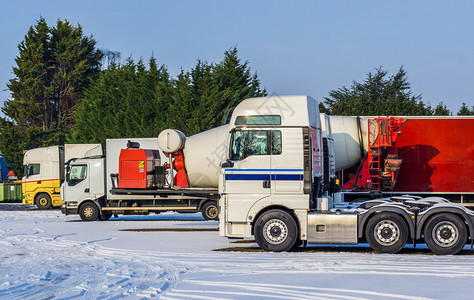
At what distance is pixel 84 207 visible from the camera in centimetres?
2736

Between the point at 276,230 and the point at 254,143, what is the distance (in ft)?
6.99

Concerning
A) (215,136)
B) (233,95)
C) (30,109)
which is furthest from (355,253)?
(30,109)

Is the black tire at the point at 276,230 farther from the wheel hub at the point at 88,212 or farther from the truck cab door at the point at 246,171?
the wheel hub at the point at 88,212

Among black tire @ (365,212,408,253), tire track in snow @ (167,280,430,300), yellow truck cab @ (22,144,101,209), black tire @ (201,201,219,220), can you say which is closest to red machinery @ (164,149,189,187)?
black tire @ (201,201,219,220)

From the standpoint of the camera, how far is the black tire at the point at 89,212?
2730cm

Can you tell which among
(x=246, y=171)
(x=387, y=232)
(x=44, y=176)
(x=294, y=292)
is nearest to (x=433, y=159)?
(x=387, y=232)

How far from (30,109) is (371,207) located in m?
54.8

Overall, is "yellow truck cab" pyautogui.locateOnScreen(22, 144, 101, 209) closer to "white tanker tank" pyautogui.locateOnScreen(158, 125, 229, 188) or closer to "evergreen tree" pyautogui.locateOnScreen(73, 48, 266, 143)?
"evergreen tree" pyautogui.locateOnScreen(73, 48, 266, 143)

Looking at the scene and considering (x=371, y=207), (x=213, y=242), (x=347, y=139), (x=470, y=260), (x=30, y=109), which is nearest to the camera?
(x=470, y=260)

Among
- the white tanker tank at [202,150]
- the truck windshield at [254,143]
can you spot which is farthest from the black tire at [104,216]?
the truck windshield at [254,143]

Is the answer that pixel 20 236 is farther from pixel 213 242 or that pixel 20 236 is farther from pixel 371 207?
pixel 371 207

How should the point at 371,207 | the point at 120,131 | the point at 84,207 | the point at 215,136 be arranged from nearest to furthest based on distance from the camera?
the point at 371,207, the point at 215,136, the point at 84,207, the point at 120,131

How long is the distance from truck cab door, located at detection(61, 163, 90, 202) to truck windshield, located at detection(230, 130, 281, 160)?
13534 millimetres

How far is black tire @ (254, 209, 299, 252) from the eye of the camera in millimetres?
15148
